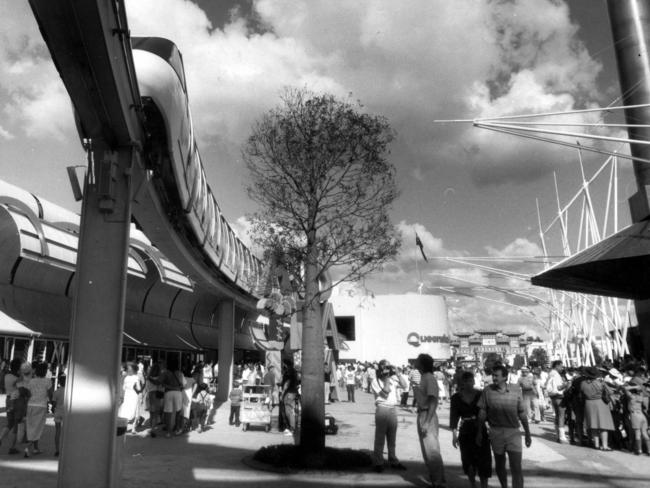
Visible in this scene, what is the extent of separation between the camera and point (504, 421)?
6.79 m

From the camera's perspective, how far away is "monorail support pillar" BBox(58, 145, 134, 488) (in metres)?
6.87

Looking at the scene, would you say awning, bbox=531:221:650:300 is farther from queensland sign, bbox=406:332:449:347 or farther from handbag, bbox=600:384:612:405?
queensland sign, bbox=406:332:449:347

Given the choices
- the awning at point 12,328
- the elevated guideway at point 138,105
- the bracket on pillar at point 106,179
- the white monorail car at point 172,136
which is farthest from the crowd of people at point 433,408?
the awning at point 12,328

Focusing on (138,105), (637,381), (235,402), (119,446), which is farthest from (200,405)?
(637,381)

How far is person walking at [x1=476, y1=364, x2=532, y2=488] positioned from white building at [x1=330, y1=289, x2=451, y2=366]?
58.5m

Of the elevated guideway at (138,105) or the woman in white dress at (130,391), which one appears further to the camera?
the woman in white dress at (130,391)

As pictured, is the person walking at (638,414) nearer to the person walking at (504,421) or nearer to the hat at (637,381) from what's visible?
the hat at (637,381)

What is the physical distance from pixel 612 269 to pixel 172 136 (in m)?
11.9

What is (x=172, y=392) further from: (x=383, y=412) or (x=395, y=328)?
(x=395, y=328)

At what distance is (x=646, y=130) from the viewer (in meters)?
20.7

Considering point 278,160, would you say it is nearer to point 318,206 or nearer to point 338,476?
point 318,206

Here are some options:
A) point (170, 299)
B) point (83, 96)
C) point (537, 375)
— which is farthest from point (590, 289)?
point (170, 299)

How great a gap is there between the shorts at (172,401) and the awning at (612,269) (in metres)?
10.7

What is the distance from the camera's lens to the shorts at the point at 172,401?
1290 cm
